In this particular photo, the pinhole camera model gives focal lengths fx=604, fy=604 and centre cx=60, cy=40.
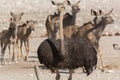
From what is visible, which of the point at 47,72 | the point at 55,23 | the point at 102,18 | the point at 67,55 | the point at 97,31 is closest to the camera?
the point at 67,55

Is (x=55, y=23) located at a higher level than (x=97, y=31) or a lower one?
higher

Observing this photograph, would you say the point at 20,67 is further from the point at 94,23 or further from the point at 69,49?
Answer: the point at 69,49

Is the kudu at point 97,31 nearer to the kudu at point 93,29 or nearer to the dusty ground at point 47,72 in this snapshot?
the kudu at point 93,29

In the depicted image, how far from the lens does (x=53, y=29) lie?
896 inches

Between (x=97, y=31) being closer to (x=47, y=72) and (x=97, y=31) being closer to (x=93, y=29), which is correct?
(x=93, y=29)

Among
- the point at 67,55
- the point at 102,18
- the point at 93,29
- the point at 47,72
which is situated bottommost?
the point at 47,72

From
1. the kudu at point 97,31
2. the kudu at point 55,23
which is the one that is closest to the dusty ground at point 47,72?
the kudu at point 97,31

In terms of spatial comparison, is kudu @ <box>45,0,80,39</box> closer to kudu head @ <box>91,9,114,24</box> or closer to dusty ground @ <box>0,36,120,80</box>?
dusty ground @ <box>0,36,120,80</box>

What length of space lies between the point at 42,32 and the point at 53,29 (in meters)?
9.71

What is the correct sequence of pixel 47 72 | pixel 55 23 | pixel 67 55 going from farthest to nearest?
1. pixel 55 23
2. pixel 47 72
3. pixel 67 55

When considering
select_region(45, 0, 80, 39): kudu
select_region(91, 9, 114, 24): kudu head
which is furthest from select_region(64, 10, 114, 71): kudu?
select_region(45, 0, 80, 39): kudu

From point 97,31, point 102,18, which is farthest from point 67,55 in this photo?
point 102,18

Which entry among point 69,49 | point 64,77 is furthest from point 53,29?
point 69,49

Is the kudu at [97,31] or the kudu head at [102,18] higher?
the kudu head at [102,18]
